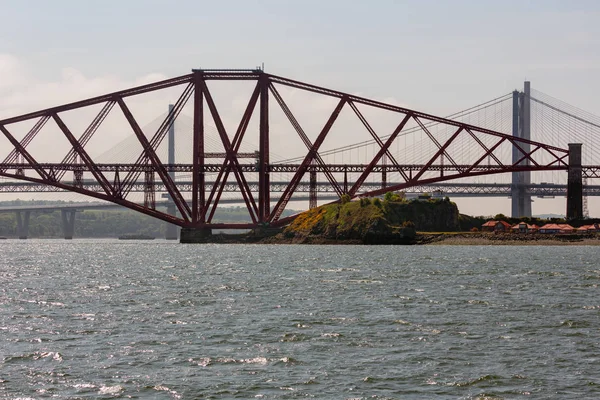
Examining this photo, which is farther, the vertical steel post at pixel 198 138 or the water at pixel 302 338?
the vertical steel post at pixel 198 138

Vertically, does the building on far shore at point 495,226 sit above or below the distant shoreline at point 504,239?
above

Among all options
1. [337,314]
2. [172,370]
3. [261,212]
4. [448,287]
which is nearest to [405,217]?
[261,212]

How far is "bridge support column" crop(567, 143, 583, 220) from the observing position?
152625mm

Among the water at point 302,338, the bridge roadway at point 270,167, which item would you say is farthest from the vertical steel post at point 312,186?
the water at point 302,338

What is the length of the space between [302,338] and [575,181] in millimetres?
125479

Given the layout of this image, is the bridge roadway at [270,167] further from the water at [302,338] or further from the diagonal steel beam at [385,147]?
the water at [302,338]

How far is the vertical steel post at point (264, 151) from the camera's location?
14362 cm

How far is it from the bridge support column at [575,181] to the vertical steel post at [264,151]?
156ft

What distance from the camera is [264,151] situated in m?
146

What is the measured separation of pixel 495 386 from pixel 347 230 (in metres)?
114

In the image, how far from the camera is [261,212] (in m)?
149

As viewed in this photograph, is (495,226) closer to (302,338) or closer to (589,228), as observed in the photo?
(589,228)

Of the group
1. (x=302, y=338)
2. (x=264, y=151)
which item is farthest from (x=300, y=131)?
(x=302, y=338)

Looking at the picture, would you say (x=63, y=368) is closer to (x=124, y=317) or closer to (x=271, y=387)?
(x=271, y=387)
